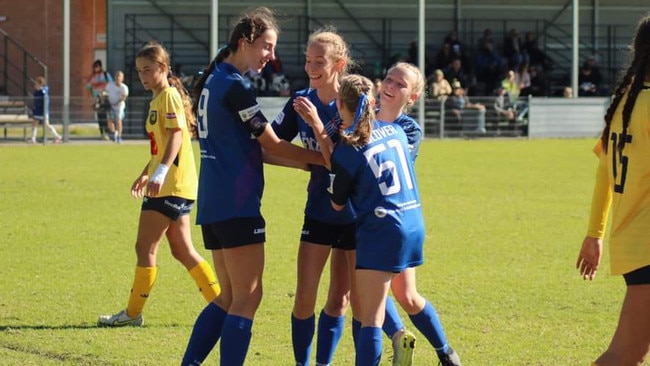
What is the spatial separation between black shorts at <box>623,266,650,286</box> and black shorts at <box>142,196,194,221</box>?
365 centimetres

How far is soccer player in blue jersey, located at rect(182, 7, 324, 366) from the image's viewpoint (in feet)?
18.1

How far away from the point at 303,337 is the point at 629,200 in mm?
2090

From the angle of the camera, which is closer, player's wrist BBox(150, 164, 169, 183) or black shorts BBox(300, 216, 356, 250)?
black shorts BBox(300, 216, 356, 250)

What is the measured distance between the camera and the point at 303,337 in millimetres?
6043

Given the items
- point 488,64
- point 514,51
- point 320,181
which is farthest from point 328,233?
point 514,51

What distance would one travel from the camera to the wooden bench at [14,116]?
27552 millimetres

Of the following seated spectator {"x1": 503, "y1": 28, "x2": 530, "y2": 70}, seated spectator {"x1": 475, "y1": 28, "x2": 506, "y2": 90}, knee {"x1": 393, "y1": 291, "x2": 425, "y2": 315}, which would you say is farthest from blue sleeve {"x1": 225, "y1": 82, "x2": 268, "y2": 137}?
seated spectator {"x1": 503, "y1": 28, "x2": 530, "y2": 70}

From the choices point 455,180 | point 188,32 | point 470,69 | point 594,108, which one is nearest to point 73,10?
point 188,32

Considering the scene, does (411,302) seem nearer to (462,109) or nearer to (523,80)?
(462,109)

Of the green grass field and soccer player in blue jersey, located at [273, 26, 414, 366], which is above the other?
soccer player in blue jersey, located at [273, 26, 414, 366]

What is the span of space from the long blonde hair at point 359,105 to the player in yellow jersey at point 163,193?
2.14 m

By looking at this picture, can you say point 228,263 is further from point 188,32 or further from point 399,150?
point 188,32

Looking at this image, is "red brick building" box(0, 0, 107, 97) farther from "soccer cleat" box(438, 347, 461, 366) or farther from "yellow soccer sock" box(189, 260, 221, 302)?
"soccer cleat" box(438, 347, 461, 366)

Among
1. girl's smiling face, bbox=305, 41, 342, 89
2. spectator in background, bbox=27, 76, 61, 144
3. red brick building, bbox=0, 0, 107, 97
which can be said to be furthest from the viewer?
red brick building, bbox=0, 0, 107, 97
